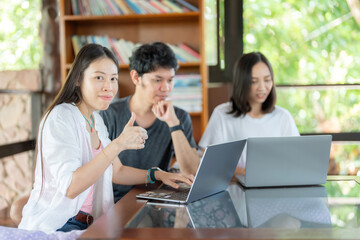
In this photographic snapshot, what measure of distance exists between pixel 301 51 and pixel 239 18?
21.9 inches

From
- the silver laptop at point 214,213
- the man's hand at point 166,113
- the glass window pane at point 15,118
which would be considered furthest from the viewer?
the glass window pane at point 15,118

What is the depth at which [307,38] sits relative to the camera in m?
3.36

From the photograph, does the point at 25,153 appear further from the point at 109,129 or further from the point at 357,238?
the point at 357,238

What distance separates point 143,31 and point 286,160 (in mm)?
2003

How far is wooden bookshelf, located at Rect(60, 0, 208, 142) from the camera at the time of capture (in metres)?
3.10

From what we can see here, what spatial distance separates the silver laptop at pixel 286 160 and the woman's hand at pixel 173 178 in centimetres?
22

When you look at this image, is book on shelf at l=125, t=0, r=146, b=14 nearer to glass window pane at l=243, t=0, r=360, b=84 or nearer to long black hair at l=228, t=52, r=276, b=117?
glass window pane at l=243, t=0, r=360, b=84

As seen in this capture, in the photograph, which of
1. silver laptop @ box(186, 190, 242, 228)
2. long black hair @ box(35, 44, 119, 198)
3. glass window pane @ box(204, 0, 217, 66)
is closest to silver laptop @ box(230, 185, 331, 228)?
silver laptop @ box(186, 190, 242, 228)

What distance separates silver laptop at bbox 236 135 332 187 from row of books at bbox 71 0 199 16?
175cm

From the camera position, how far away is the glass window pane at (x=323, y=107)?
3396 mm

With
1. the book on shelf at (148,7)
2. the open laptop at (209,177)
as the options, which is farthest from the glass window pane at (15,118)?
the open laptop at (209,177)

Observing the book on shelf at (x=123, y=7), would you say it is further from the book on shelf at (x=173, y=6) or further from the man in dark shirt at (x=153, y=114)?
the man in dark shirt at (x=153, y=114)

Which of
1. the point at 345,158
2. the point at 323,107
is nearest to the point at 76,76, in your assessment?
the point at 323,107

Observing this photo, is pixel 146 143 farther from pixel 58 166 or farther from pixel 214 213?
pixel 214 213
